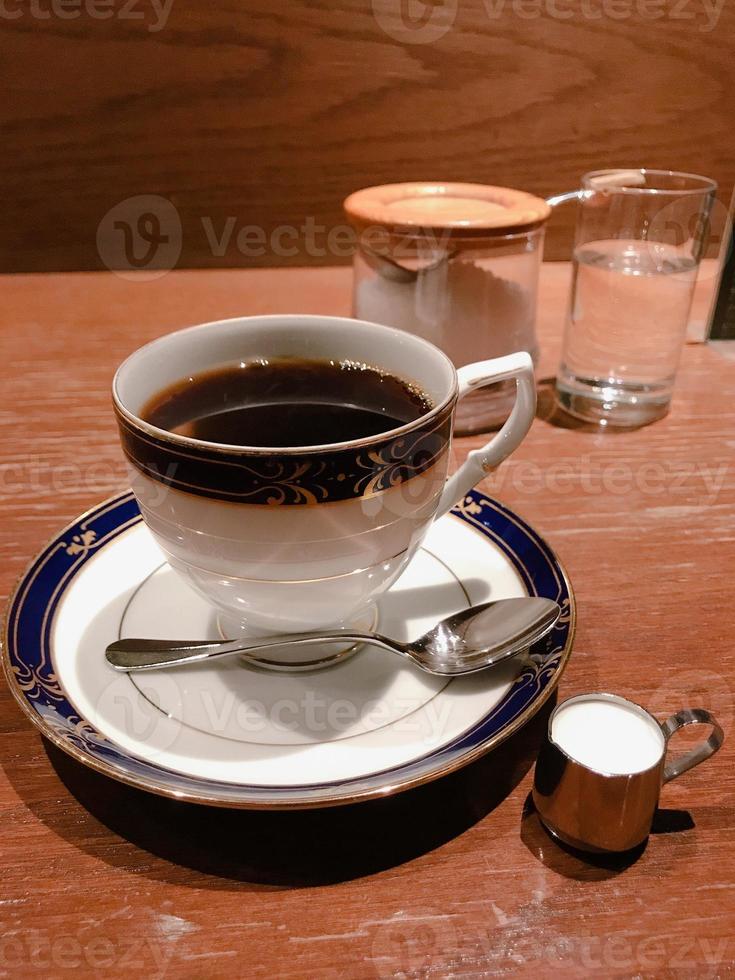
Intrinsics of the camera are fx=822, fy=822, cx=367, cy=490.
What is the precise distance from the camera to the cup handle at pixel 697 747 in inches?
16.7

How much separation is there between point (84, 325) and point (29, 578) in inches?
24.1

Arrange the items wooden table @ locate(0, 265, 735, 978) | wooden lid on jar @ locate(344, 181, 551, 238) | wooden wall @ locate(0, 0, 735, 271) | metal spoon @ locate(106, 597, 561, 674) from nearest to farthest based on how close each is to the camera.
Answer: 1. wooden table @ locate(0, 265, 735, 978)
2. metal spoon @ locate(106, 597, 561, 674)
3. wooden lid on jar @ locate(344, 181, 551, 238)
4. wooden wall @ locate(0, 0, 735, 271)

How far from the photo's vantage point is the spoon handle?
0.49m

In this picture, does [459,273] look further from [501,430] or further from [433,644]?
[433,644]

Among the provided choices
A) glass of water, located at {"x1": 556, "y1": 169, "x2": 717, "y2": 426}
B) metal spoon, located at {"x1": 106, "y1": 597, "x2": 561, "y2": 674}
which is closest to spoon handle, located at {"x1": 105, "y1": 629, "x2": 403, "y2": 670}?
metal spoon, located at {"x1": 106, "y1": 597, "x2": 561, "y2": 674}

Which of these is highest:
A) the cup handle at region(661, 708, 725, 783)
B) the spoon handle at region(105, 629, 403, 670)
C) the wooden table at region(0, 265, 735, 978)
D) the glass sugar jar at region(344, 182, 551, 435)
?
the glass sugar jar at region(344, 182, 551, 435)

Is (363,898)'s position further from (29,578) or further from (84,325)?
(84,325)

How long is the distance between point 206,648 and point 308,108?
1.09 metres

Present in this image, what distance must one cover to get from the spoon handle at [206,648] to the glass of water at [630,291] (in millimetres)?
489

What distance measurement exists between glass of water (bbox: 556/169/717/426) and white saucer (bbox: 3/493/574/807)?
33 centimetres

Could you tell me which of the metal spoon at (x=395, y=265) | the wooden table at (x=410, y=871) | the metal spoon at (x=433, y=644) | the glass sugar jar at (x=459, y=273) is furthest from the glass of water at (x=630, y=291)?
the metal spoon at (x=433, y=644)

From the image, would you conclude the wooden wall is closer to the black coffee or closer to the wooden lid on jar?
the wooden lid on jar

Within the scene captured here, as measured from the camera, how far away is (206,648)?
0.50 m

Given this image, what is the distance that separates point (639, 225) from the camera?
0.85 metres
